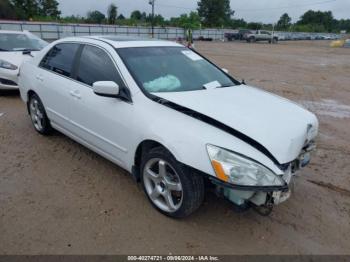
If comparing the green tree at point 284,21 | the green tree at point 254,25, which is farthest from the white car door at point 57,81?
the green tree at point 284,21

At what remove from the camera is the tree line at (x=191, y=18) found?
6080cm

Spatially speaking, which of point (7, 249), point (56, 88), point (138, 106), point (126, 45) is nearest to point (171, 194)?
point (138, 106)

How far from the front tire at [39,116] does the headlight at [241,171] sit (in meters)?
3.15

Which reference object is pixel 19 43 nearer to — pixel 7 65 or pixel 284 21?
pixel 7 65

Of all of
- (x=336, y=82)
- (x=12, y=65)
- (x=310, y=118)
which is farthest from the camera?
(x=336, y=82)

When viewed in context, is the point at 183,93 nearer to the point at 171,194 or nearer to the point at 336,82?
the point at 171,194

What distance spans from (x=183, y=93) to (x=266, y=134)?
100 cm

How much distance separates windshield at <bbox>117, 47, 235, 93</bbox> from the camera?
327 cm

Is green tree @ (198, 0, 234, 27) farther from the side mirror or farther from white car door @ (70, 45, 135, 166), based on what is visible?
the side mirror

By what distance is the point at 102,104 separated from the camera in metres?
3.32

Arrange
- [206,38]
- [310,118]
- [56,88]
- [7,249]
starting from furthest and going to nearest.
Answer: [206,38]
[56,88]
[310,118]
[7,249]

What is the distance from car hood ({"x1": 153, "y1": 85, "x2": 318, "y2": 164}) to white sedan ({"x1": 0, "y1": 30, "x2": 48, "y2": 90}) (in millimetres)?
5384

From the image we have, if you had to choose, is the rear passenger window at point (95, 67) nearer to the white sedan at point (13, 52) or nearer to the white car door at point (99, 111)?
the white car door at point (99, 111)

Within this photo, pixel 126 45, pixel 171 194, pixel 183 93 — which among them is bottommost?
pixel 171 194
